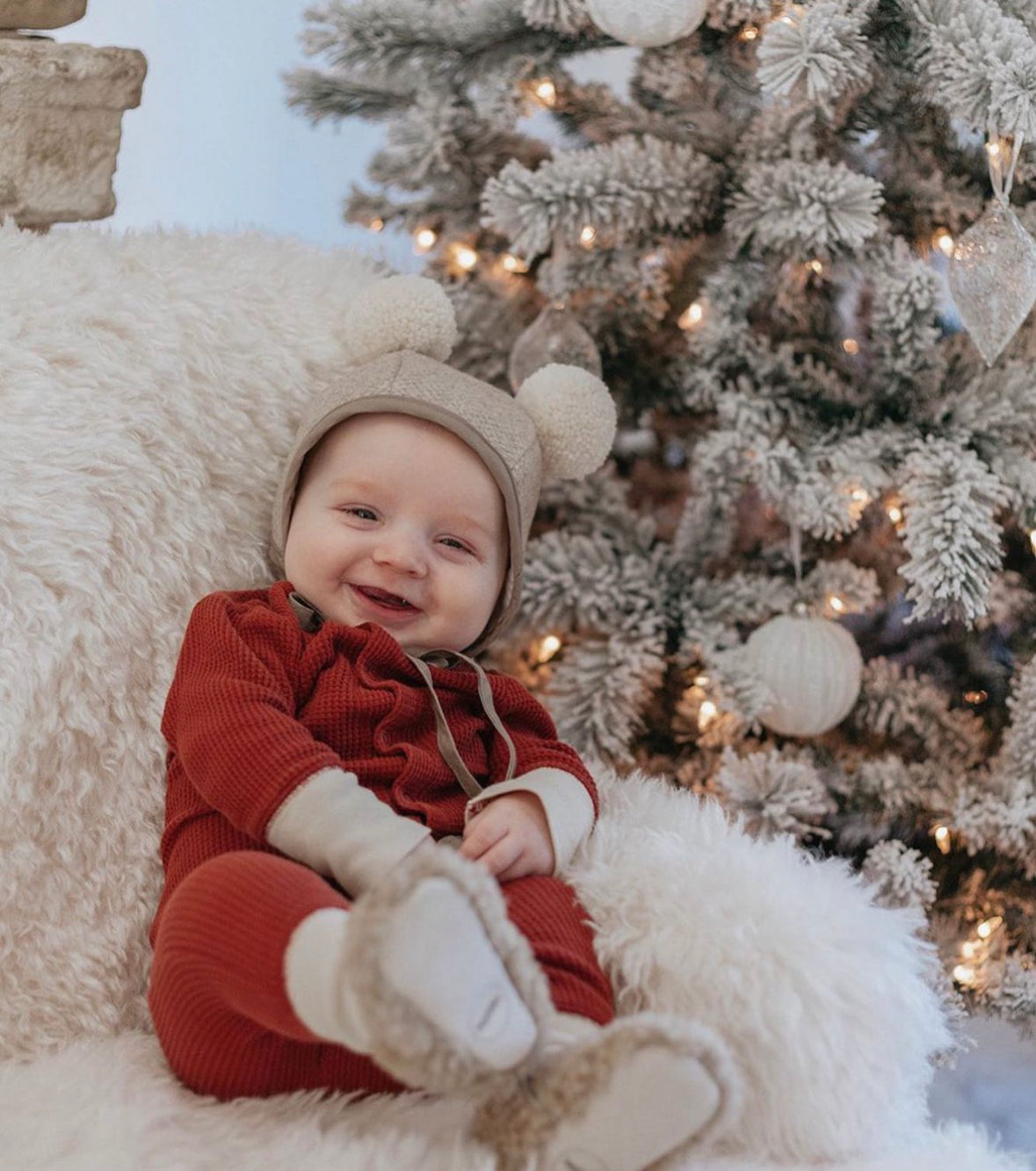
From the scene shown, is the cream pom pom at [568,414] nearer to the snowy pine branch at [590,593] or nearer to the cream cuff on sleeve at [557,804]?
the snowy pine branch at [590,593]

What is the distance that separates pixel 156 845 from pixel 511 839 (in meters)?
0.31

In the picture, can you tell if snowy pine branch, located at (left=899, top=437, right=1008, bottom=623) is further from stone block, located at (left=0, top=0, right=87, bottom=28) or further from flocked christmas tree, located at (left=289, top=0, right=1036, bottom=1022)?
stone block, located at (left=0, top=0, right=87, bottom=28)

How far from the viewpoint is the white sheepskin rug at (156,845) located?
2.83ft

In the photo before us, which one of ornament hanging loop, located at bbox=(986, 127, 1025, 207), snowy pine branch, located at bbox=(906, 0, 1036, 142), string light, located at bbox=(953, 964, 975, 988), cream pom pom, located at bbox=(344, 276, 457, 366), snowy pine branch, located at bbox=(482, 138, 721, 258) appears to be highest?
snowy pine branch, located at bbox=(906, 0, 1036, 142)

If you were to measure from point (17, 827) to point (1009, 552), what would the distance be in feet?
3.65

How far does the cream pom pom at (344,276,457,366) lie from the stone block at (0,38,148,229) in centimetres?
36

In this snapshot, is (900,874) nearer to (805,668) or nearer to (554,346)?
(805,668)

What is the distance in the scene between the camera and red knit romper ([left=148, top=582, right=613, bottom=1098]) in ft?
2.64

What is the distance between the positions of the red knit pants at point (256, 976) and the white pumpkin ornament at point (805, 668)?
457 millimetres

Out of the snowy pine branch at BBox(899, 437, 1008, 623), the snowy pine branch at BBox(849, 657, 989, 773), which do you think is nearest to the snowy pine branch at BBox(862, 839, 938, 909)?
the snowy pine branch at BBox(849, 657, 989, 773)

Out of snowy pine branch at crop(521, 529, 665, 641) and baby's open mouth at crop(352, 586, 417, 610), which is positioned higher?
baby's open mouth at crop(352, 586, 417, 610)

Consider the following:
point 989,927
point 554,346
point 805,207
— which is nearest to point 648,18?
point 805,207

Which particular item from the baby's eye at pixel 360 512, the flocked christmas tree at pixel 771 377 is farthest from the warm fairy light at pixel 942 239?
the baby's eye at pixel 360 512

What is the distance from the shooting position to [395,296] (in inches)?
49.7
